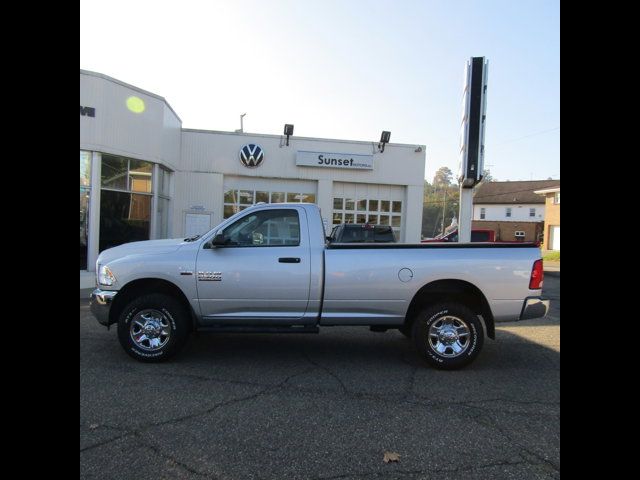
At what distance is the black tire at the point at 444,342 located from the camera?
17.9 feet

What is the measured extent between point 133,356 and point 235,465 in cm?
285

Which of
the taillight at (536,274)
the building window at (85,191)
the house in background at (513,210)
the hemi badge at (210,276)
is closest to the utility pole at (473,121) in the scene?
the taillight at (536,274)

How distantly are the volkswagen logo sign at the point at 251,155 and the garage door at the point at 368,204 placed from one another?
3084 mm

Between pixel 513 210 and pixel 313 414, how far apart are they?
201 ft

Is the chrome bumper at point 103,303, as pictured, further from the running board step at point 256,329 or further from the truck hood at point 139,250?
the running board step at point 256,329

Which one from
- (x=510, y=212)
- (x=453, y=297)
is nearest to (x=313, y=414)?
(x=453, y=297)

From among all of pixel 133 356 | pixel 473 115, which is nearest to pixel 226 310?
pixel 133 356

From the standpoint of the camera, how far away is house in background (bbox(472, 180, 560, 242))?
56438 millimetres

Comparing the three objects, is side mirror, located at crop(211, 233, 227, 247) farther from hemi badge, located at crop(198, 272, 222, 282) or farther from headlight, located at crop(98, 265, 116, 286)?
headlight, located at crop(98, 265, 116, 286)

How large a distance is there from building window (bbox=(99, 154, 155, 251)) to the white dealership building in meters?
0.03

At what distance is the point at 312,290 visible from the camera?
5.54 m

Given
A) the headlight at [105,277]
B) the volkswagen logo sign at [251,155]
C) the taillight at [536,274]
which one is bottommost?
the headlight at [105,277]

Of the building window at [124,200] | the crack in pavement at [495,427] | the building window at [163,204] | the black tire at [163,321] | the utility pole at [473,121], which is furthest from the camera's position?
the building window at [163,204]
